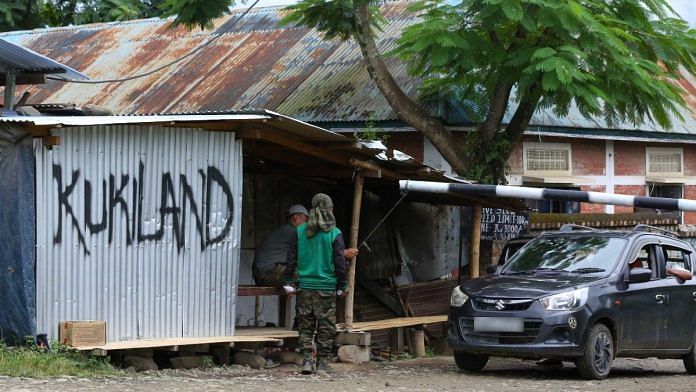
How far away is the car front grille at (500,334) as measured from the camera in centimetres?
1237

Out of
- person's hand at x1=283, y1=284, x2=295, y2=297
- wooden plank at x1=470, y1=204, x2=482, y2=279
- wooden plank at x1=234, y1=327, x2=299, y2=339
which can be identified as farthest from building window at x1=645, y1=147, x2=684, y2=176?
person's hand at x1=283, y1=284, x2=295, y2=297

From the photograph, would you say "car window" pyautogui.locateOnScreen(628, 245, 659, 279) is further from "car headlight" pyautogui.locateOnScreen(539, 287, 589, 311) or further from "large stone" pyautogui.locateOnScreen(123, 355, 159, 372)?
"large stone" pyautogui.locateOnScreen(123, 355, 159, 372)

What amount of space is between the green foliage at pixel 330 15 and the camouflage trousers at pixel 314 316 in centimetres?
623

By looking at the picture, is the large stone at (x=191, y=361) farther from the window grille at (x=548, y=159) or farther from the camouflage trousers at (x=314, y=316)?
the window grille at (x=548, y=159)

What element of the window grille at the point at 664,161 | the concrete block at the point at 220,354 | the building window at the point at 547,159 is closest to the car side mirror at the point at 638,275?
the concrete block at the point at 220,354

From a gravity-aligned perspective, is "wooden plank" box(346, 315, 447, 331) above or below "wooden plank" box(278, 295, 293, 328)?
below

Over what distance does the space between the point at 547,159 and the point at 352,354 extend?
9079mm

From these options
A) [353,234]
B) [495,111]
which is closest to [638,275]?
[353,234]

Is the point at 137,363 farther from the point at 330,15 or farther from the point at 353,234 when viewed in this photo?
the point at 330,15

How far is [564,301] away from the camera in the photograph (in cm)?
1239

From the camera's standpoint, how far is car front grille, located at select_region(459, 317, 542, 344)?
487 inches

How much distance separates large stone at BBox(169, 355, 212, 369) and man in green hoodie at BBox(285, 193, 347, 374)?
1065 millimetres

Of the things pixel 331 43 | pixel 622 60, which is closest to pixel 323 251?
pixel 622 60

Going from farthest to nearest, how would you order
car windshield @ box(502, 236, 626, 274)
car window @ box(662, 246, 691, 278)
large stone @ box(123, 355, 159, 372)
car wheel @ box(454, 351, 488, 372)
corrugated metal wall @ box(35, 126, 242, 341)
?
1. car window @ box(662, 246, 691, 278)
2. car wheel @ box(454, 351, 488, 372)
3. car windshield @ box(502, 236, 626, 274)
4. large stone @ box(123, 355, 159, 372)
5. corrugated metal wall @ box(35, 126, 242, 341)
